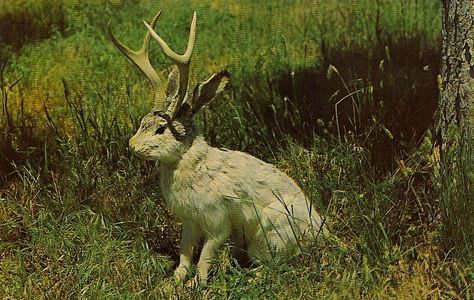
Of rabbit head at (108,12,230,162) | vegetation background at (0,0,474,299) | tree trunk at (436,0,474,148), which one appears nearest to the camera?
vegetation background at (0,0,474,299)

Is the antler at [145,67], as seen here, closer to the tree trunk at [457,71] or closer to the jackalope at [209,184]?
the jackalope at [209,184]

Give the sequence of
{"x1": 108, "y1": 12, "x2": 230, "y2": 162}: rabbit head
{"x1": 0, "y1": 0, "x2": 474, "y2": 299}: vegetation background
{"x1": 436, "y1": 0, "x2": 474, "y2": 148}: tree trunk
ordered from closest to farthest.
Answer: {"x1": 0, "y1": 0, "x2": 474, "y2": 299}: vegetation background, {"x1": 108, "y1": 12, "x2": 230, "y2": 162}: rabbit head, {"x1": 436, "y1": 0, "x2": 474, "y2": 148}: tree trunk

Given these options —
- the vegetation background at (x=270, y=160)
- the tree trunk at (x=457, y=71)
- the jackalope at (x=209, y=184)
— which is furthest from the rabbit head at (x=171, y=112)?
the tree trunk at (x=457, y=71)

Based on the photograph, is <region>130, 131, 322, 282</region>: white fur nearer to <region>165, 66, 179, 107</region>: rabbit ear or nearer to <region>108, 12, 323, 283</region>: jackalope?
<region>108, 12, 323, 283</region>: jackalope

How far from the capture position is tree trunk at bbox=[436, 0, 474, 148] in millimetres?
4238

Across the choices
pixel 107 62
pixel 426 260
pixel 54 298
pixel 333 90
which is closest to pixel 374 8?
pixel 333 90

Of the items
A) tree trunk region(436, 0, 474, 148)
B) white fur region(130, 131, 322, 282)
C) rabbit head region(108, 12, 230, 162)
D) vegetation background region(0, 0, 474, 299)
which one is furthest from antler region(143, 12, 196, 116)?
tree trunk region(436, 0, 474, 148)

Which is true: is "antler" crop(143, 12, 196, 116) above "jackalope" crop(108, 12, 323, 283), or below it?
above

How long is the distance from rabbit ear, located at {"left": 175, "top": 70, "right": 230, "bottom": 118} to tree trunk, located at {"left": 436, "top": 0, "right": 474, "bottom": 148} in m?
1.09

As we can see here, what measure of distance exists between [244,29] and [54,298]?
3.67 metres

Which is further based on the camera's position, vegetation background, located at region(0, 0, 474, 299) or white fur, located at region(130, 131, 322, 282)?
white fur, located at region(130, 131, 322, 282)

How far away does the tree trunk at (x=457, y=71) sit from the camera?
4238 millimetres

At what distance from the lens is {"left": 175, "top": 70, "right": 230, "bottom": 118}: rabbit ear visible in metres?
4.15

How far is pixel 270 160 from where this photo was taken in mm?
→ 5031
